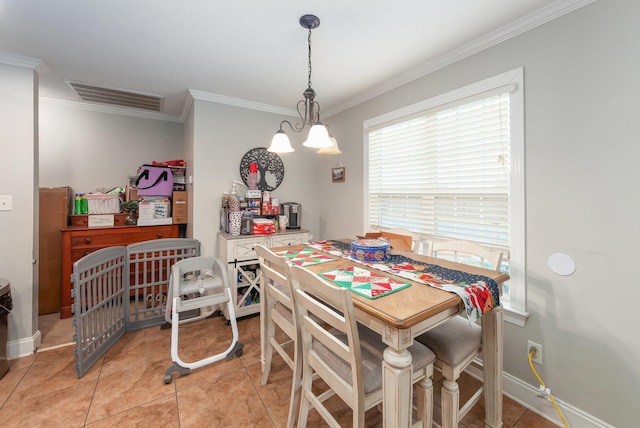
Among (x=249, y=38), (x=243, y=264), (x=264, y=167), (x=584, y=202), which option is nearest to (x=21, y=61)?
(x=249, y=38)

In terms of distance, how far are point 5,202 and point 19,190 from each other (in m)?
0.13

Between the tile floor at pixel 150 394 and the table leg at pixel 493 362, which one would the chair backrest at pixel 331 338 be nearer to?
the tile floor at pixel 150 394

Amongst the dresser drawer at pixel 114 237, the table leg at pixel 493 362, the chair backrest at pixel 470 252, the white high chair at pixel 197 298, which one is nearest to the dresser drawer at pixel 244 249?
the white high chair at pixel 197 298

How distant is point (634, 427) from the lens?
1.32 m

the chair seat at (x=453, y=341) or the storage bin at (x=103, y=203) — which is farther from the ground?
the storage bin at (x=103, y=203)

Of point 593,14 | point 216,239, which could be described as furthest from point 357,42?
point 216,239

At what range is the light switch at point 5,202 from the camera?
207cm

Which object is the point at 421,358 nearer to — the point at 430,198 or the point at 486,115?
the point at 430,198

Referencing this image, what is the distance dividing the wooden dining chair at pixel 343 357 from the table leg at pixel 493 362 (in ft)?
1.29

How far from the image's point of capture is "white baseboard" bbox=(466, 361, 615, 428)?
1.45 meters

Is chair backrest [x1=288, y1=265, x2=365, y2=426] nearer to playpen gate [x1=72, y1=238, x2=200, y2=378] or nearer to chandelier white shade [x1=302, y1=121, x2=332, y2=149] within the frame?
chandelier white shade [x1=302, y1=121, x2=332, y2=149]

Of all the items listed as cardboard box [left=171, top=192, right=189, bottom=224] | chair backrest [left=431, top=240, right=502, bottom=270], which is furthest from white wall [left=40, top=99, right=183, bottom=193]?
chair backrest [left=431, top=240, right=502, bottom=270]

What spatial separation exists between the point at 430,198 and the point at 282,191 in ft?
5.87

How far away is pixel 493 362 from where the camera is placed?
4.53 feet
